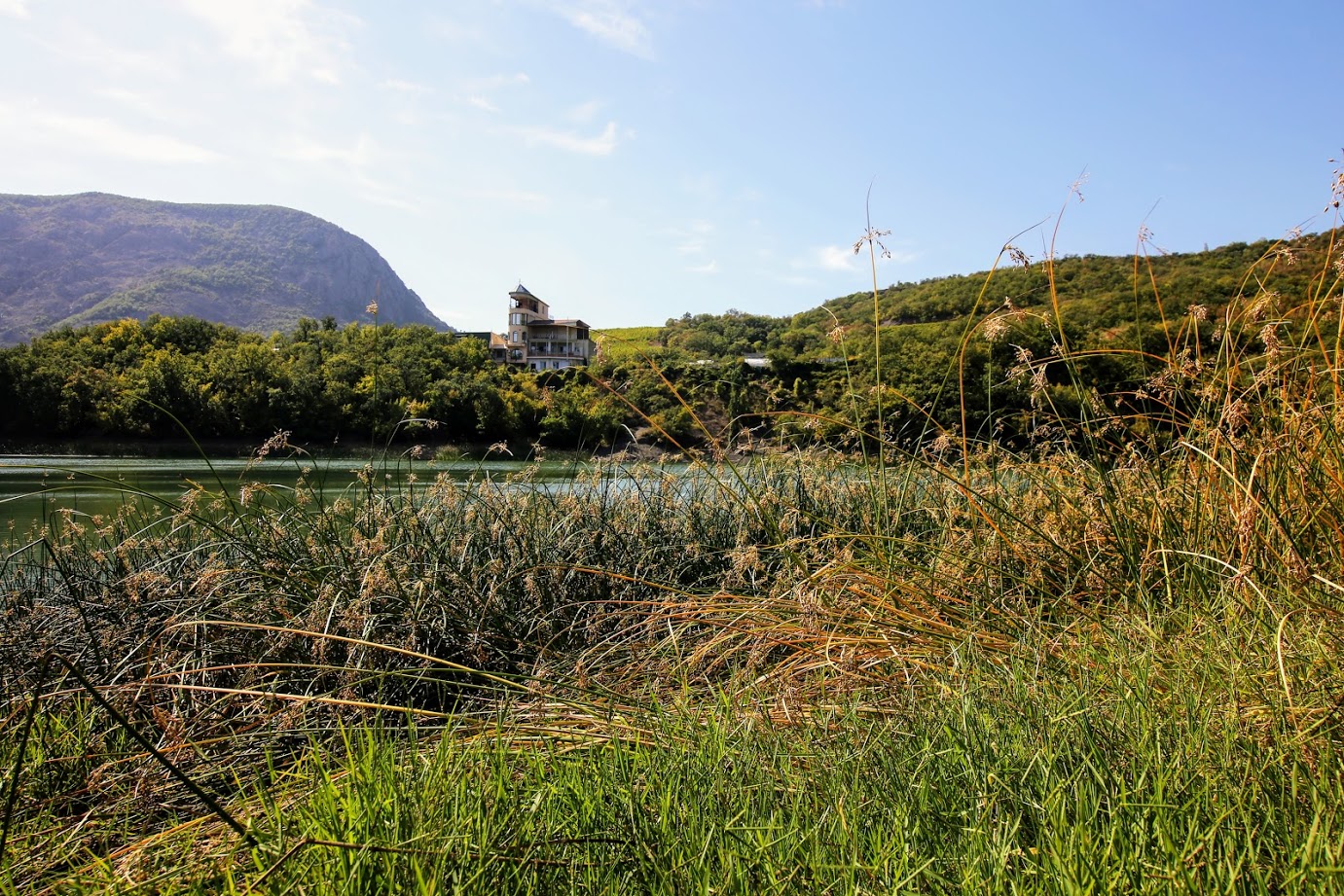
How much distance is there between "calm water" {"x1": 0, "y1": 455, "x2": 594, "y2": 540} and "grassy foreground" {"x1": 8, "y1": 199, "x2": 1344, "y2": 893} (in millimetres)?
294

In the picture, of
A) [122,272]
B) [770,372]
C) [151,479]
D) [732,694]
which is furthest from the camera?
[122,272]

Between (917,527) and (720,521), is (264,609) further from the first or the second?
(917,527)

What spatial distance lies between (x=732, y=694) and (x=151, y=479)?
21235 mm

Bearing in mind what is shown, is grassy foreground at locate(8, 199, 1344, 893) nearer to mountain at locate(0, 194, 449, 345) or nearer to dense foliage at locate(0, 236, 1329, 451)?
dense foliage at locate(0, 236, 1329, 451)

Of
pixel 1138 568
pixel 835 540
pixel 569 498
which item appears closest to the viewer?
pixel 1138 568

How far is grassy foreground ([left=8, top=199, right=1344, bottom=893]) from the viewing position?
3.62 ft

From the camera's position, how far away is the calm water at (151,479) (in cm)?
347

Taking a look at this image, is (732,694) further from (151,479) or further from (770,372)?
(151,479)

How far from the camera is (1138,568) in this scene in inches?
96.2

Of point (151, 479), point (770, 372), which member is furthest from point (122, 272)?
point (770, 372)

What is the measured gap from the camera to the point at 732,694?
1.89m

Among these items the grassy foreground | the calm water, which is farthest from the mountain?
the grassy foreground

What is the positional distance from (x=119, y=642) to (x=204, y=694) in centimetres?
66

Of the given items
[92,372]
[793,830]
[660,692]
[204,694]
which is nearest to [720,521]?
[660,692]
